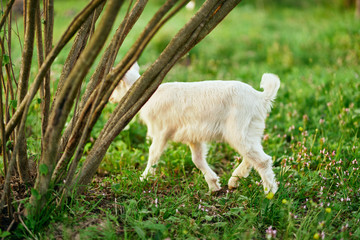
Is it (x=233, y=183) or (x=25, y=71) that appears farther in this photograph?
(x=233, y=183)

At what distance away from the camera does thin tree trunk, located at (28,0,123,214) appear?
201 centimetres

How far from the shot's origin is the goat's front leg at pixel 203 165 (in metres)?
3.30

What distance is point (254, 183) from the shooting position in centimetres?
307

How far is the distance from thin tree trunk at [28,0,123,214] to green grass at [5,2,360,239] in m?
0.24

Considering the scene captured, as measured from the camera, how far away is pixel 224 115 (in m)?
3.17

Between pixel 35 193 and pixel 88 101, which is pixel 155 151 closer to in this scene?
pixel 88 101

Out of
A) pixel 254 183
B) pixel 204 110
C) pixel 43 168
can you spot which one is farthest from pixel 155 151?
pixel 43 168

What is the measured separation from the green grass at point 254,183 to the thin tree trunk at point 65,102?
24 centimetres

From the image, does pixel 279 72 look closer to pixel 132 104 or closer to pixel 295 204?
pixel 295 204

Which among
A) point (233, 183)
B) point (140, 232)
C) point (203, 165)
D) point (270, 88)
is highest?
point (270, 88)

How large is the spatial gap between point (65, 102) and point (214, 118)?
53.7 inches

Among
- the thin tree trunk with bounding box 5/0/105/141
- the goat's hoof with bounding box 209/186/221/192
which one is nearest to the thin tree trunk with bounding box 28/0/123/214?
the thin tree trunk with bounding box 5/0/105/141

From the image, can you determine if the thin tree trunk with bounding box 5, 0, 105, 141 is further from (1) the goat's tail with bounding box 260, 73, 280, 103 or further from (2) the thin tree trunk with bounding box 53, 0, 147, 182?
(1) the goat's tail with bounding box 260, 73, 280, 103

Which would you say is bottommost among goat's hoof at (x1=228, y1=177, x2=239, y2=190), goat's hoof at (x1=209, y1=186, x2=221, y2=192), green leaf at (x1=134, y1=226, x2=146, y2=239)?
green leaf at (x1=134, y1=226, x2=146, y2=239)
